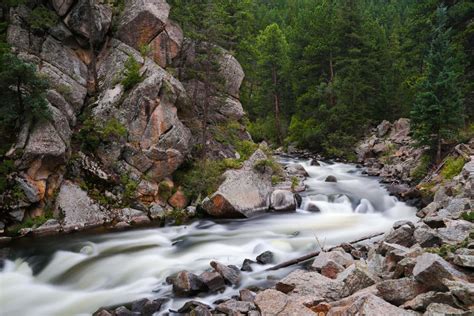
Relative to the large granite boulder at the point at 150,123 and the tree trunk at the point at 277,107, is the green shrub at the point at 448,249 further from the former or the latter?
the tree trunk at the point at 277,107

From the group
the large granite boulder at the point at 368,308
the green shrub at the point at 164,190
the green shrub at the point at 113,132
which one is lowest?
the large granite boulder at the point at 368,308

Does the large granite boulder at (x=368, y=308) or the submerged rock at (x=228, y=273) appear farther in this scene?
the submerged rock at (x=228, y=273)

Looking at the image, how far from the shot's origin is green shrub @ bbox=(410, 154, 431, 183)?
76.6 feet

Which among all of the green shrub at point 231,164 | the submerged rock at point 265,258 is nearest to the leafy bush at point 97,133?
the green shrub at point 231,164

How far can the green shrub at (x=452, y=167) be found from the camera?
1944 centimetres

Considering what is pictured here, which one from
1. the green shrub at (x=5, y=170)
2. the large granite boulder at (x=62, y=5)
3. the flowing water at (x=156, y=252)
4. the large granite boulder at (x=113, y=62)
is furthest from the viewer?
the large granite boulder at (x=62, y=5)

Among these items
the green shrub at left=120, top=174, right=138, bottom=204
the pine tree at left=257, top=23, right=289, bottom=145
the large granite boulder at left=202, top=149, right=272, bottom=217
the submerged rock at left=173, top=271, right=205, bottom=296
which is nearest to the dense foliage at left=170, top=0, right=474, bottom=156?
the pine tree at left=257, top=23, right=289, bottom=145

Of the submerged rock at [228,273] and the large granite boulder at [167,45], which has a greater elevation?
the large granite boulder at [167,45]

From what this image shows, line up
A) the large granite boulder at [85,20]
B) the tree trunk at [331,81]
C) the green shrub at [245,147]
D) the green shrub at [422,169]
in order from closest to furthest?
the green shrub at [422,169], the large granite boulder at [85,20], the green shrub at [245,147], the tree trunk at [331,81]

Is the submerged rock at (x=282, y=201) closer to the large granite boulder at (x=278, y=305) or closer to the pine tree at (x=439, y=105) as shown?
the pine tree at (x=439, y=105)

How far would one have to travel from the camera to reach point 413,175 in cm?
2444

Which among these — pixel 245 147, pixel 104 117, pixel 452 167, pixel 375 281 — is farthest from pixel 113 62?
pixel 375 281

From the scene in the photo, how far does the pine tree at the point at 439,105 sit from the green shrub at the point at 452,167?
5.37 ft

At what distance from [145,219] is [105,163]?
3.75 m
